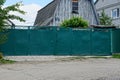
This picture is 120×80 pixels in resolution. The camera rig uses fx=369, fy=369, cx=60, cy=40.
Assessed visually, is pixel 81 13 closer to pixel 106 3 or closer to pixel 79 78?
pixel 106 3

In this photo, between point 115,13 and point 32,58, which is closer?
point 32,58

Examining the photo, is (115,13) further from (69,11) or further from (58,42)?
(58,42)

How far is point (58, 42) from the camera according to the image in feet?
81.8

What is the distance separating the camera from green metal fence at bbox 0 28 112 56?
79.8 ft

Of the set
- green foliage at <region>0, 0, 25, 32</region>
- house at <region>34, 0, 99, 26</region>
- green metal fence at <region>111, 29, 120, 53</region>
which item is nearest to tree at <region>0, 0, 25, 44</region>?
green foliage at <region>0, 0, 25, 32</region>

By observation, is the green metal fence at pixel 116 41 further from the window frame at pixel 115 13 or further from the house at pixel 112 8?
the window frame at pixel 115 13

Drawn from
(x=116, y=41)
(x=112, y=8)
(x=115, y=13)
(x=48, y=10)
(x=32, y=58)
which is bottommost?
(x=32, y=58)

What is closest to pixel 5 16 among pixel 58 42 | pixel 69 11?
pixel 58 42

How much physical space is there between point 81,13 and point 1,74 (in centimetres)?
2459

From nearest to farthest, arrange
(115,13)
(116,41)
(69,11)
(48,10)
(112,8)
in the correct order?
(116,41) < (69,11) < (48,10) < (115,13) < (112,8)

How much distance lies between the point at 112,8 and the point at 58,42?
79.9 ft

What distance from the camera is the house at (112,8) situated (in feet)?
152

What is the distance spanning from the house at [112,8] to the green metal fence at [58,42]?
19832mm

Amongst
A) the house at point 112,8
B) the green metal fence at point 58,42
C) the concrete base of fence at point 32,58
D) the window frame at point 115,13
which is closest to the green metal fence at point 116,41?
the green metal fence at point 58,42
